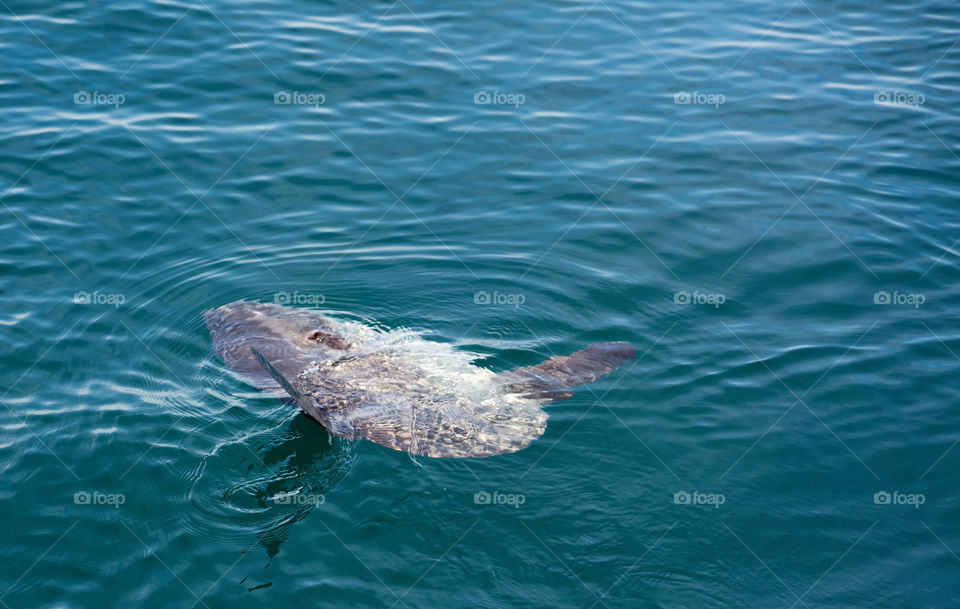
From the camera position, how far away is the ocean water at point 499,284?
21.2ft

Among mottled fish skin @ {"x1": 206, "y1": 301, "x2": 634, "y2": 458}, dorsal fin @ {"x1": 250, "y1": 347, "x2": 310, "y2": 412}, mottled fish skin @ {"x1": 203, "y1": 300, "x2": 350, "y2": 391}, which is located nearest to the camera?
dorsal fin @ {"x1": 250, "y1": 347, "x2": 310, "y2": 412}

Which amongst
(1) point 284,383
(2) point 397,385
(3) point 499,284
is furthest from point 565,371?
(1) point 284,383

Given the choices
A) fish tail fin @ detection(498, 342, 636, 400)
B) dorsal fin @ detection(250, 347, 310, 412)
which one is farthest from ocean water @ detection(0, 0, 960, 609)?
dorsal fin @ detection(250, 347, 310, 412)

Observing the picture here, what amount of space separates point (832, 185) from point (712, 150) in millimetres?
1665

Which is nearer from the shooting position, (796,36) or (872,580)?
(872,580)

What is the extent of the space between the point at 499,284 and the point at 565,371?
1721 mm

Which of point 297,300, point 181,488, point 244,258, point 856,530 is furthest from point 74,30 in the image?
point 856,530

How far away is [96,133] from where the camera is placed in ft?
38.2

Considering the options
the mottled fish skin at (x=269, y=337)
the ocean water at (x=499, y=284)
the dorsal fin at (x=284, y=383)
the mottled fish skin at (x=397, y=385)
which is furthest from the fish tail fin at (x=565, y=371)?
the dorsal fin at (x=284, y=383)

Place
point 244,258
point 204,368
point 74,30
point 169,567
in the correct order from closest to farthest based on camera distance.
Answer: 1. point 169,567
2. point 204,368
3. point 244,258
4. point 74,30

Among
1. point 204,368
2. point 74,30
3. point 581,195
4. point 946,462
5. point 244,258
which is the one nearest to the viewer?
point 946,462

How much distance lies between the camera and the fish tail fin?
793 cm

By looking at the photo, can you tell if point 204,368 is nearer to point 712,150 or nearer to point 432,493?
point 432,493

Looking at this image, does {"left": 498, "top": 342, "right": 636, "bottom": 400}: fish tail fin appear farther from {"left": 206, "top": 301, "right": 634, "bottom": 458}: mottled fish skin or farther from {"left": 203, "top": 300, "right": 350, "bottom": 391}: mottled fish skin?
{"left": 203, "top": 300, "right": 350, "bottom": 391}: mottled fish skin
